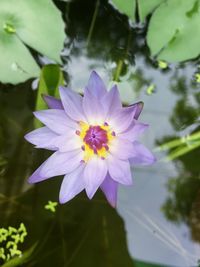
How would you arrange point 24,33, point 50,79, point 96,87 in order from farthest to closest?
point 24,33 < point 50,79 < point 96,87

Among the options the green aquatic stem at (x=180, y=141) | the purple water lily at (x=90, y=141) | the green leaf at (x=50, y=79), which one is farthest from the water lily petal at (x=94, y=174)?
the green aquatic stem at (x=180, y=141)

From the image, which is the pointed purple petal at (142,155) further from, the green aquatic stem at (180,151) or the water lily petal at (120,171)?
the green aquatic stem at (180,151)

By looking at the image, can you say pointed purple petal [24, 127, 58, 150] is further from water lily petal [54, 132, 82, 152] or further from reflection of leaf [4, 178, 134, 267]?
reflection of leaf [4, 178, 134, 267]

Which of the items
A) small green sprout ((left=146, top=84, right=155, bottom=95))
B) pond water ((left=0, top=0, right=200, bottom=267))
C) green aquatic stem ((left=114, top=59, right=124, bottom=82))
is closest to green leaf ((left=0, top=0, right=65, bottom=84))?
pond water ((left=0, top=0, right=200, bottom=267))

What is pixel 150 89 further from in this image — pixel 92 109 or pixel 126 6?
pixel 92 109

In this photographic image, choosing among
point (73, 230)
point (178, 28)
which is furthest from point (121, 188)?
point (178, 28)

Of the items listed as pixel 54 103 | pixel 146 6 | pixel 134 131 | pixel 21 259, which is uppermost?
pixel 146 6

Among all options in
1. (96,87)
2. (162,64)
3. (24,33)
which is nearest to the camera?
(96,87)
